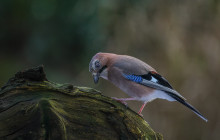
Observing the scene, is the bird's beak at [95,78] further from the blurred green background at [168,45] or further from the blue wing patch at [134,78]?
the blurred green background at [168,45]

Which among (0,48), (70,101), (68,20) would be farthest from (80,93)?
(0,48)

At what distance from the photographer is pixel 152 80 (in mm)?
4168

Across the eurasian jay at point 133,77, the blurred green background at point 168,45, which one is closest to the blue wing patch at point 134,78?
the eurasian jay at point 133,77

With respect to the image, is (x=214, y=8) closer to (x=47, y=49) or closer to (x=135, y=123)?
(x=47, y=49)

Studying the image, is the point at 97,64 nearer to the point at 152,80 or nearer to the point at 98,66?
the point at 98,66

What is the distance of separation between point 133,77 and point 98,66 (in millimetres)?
409

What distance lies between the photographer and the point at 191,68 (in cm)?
769

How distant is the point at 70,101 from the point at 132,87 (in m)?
1.57

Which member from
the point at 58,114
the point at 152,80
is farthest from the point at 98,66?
the point at 58,114

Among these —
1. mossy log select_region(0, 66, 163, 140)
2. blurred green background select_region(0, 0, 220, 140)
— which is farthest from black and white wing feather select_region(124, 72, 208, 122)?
blurred green background select_region(0, 0, 220, 140)

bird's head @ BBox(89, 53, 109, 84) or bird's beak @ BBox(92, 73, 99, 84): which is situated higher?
bird's head @ BBox(89, 53, 109, 84)

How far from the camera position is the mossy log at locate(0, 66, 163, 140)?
2.35 metres

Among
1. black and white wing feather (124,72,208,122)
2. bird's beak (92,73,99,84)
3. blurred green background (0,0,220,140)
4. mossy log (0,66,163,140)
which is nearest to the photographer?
mossy log (0,66,163,140)

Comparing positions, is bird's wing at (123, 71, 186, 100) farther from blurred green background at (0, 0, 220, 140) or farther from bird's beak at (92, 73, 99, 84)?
blurred green background at (0, 0, 220, 140)
